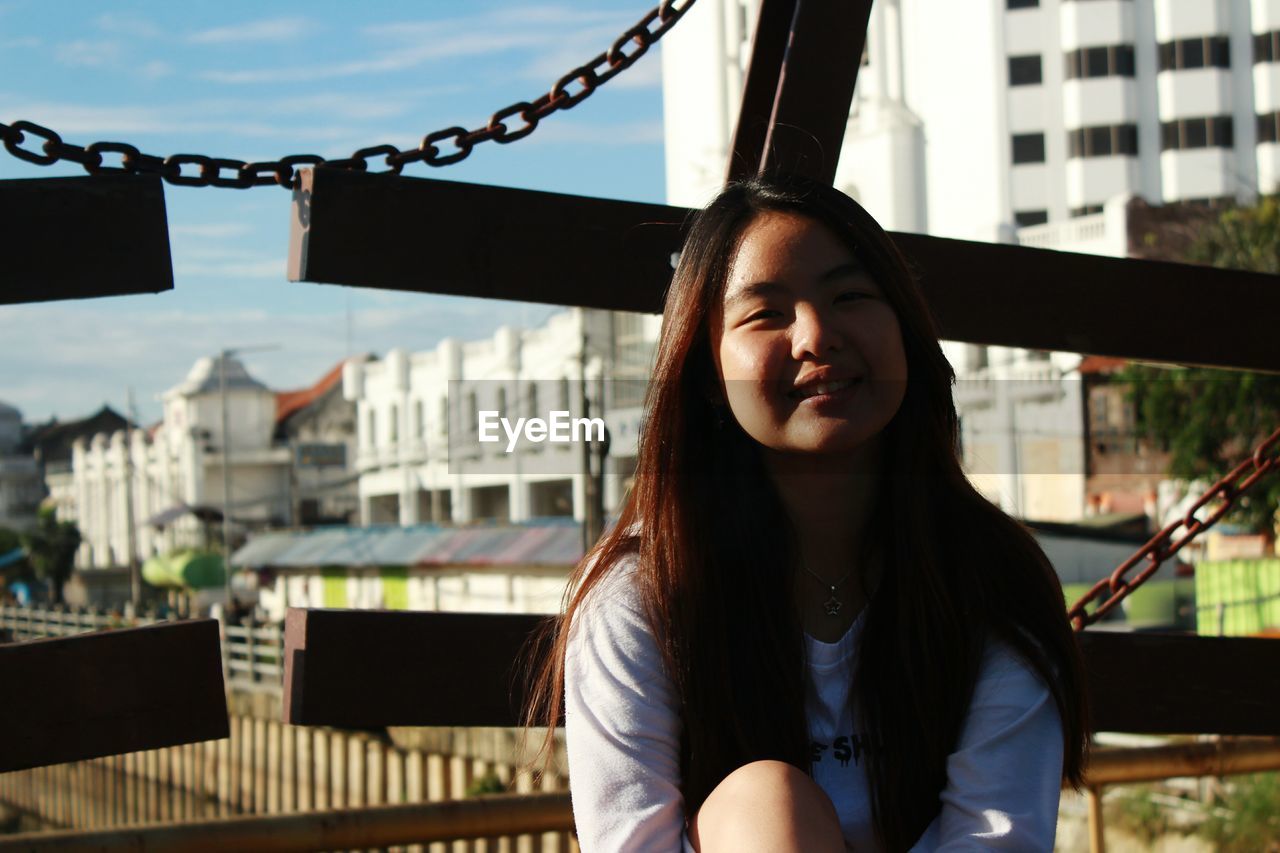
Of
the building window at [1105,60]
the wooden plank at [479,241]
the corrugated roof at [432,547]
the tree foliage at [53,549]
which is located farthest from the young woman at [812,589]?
the tree foliage at [53,549]

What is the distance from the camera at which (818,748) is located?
1614 millimetres

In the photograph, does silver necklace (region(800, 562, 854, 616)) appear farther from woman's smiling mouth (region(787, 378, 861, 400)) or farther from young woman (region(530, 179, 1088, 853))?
woman's smiling mouth (region(787, 378, 861, 400))

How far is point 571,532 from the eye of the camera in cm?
2333

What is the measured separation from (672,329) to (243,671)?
24224 mm

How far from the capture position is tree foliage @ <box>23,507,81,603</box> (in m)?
53.3

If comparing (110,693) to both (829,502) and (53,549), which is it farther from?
(53,549)

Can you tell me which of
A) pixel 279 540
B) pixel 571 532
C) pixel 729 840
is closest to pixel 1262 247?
pixel 571 532

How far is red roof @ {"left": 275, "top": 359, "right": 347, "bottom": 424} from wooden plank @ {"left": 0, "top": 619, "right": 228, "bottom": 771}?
57.1 meters

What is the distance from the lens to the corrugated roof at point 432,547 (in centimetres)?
2348

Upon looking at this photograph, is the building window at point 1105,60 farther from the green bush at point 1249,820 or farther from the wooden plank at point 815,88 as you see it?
the wooden plank at point 815,88

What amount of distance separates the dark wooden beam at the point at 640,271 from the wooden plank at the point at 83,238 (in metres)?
0.19

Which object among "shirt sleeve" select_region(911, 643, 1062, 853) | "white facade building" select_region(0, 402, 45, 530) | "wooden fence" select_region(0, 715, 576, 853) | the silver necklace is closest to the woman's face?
the silver necklace

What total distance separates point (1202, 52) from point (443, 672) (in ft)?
110

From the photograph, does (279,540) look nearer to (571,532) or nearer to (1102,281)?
(571,532)
